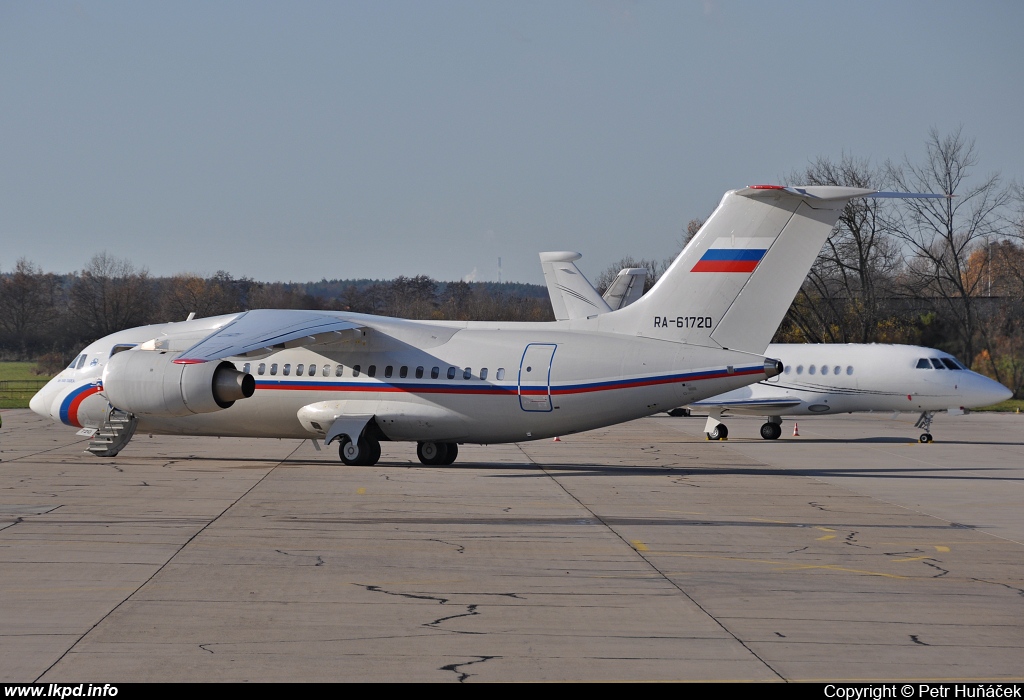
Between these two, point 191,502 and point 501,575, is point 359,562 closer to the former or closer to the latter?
point 501,575

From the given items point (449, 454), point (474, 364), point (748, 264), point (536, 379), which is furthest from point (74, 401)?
point (748, 264)

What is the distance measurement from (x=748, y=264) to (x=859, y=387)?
14.7 metres

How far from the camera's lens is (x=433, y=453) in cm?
2423

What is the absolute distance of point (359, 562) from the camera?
12203 millimetres

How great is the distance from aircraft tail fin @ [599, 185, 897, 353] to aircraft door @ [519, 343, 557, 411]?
8.56 feet

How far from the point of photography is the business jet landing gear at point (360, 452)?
76.4 feet

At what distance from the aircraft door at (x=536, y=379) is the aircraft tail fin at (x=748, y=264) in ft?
8.56

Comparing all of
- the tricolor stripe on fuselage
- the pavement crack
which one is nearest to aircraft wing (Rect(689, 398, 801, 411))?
the tricolor stripe on fuselage

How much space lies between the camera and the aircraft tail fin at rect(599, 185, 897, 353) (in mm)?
20516

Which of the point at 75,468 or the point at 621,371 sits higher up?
the point at 621,371
